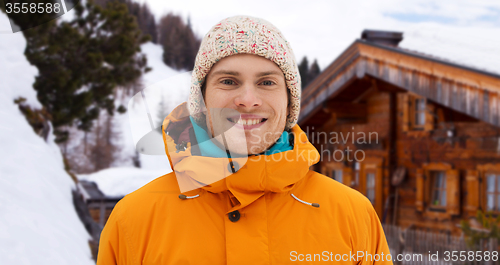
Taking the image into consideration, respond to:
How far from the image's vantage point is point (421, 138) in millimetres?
8109

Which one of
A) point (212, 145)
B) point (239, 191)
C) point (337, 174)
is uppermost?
point (212, 145)

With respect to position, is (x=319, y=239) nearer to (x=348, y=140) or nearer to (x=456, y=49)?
(x=456, y=49)

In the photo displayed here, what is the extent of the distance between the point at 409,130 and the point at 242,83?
791 centimetres

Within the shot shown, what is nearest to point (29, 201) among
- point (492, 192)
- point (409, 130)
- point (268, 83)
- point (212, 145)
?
point (212, 145)

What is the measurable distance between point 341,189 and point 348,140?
8.54 metres

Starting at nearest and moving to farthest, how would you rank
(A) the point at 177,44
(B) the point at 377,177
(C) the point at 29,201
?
(C) the point at 29,201 → (B) the point at 377,177 → (A) the point at 177,44

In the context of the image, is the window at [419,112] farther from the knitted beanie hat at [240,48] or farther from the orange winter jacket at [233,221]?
the orange winter jacket at [233,221]

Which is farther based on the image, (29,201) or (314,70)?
(314,70)

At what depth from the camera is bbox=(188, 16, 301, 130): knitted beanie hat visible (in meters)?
1.54

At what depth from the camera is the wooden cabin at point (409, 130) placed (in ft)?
19.5

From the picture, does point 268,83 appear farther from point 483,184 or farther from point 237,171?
point 483,184

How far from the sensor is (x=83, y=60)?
1095 centimetres

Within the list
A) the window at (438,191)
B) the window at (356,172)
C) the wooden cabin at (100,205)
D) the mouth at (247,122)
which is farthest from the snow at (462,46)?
the wooden cabin at (100,205)

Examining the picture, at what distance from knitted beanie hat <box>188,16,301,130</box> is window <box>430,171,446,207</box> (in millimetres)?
7557
